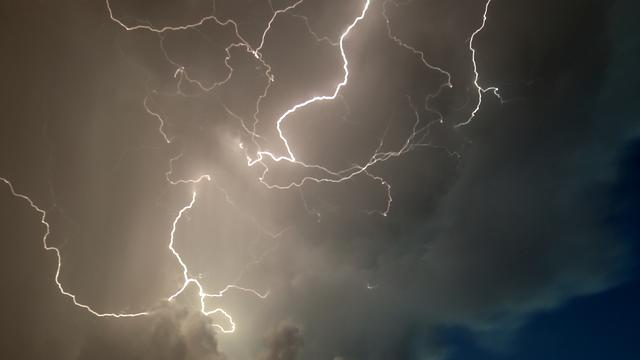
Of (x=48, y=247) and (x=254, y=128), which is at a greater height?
(x=254, y=128)

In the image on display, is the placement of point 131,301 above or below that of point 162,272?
below

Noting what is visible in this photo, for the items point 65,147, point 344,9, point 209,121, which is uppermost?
point 344,9

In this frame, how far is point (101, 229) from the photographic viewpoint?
17219mm

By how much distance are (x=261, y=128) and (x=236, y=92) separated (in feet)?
5.79

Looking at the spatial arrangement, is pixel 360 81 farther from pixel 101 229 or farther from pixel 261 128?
pixel 101 229

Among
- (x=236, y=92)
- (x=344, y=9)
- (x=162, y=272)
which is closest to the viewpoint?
(x=344, y=9)

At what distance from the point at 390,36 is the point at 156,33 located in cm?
889

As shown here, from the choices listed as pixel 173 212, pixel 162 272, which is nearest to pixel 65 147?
pixel 173 212

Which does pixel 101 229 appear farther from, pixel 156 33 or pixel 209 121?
pixel 156 33

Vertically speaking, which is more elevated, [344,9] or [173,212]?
[344,9]

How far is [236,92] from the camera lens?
16.9 m

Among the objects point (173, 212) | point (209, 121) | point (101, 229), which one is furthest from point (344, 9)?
point (101, 229)

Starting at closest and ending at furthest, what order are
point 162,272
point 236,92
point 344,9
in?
point 344,9
point 236,92
point 162,272

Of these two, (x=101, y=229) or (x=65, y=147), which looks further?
(x=101, y=229)
